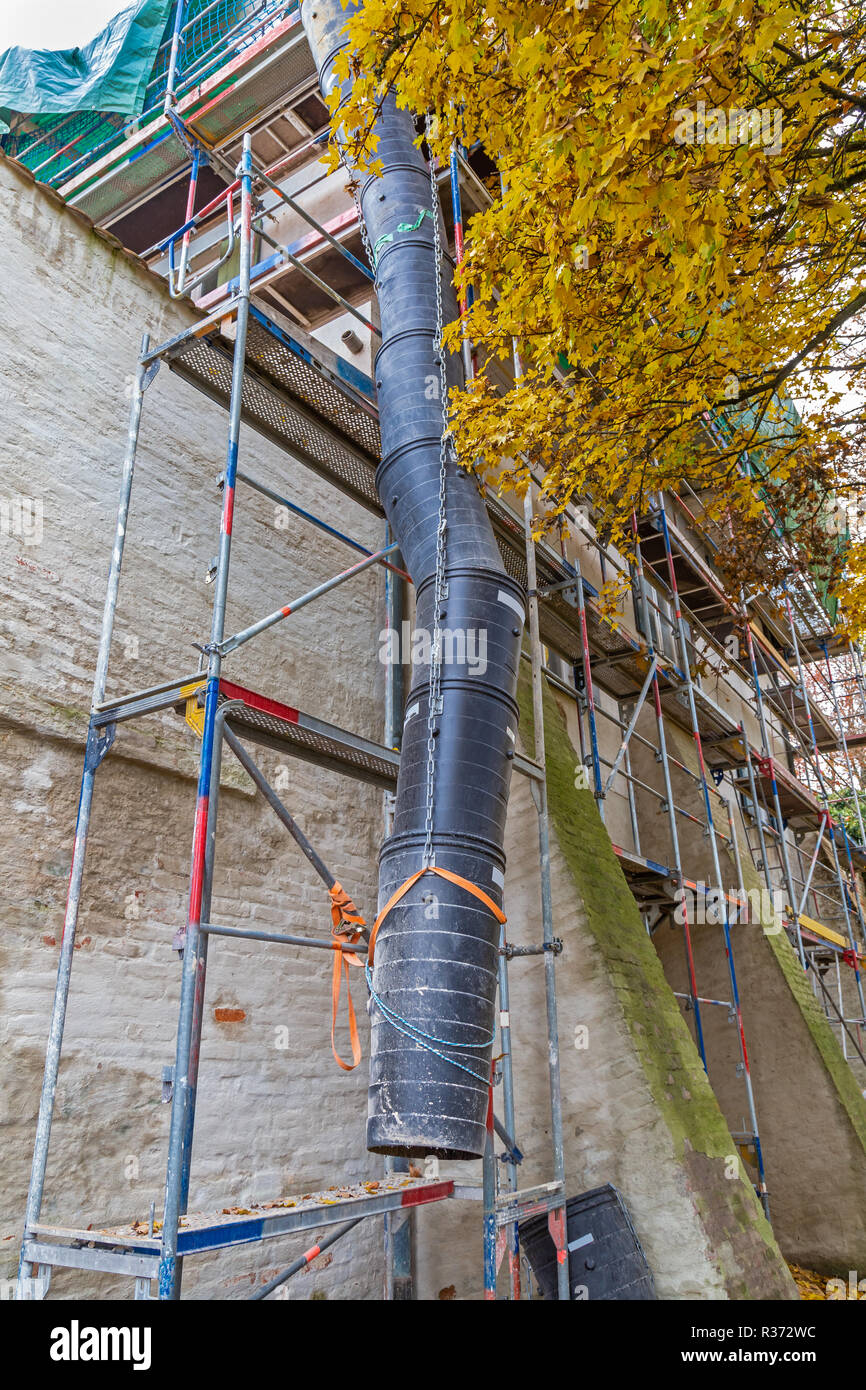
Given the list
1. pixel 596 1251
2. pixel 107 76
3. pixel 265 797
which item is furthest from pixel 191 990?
pixel 107 76

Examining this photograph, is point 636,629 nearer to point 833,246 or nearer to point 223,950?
point 833,246

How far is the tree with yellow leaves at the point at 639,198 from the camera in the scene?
4.03 m

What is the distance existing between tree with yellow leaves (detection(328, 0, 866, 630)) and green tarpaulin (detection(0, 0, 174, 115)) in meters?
6.85

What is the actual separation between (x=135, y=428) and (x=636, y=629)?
6.71m

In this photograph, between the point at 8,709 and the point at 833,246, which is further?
the point at 833,246

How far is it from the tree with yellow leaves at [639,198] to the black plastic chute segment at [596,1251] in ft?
13.9

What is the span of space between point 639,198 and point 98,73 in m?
10.1

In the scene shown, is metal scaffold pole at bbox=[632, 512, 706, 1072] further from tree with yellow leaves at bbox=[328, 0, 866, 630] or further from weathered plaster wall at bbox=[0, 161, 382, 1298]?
weathered plaster wall at bbox=[0, 161, 382, 1298]

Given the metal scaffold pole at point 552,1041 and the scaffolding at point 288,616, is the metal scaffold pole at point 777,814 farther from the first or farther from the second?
the metal scaffold pole at point 552,1041

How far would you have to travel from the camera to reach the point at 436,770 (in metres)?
4.16

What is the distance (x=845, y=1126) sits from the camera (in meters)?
8.57

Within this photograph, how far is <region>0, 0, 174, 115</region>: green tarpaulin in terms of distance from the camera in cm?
1102

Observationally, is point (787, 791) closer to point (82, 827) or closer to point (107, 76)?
point (82, 827)
